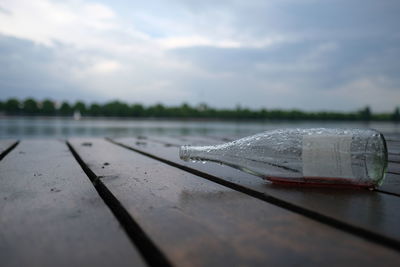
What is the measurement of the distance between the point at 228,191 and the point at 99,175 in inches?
16.2

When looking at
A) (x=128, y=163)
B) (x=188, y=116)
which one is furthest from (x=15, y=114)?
(x=128, y=163)

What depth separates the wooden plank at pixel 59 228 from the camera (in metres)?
0.35

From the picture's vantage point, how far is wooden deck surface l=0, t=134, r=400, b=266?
1.14ft

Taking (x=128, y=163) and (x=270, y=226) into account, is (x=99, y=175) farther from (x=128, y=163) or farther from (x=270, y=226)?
(x=270, y=226)

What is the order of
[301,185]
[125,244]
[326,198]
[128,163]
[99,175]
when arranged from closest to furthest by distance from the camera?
[125,244]
[326,198]
[301,185]
[99,175]
[128,163]

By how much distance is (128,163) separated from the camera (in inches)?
44.0

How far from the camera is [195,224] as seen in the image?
448 millimetres

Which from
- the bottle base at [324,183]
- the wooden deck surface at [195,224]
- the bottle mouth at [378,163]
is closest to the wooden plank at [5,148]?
the wooden deck surface at [195,224]

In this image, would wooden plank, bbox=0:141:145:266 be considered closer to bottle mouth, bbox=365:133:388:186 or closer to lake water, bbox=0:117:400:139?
bottle mouth, bbox=365:133:388:186

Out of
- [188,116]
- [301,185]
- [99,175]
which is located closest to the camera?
[301,185]

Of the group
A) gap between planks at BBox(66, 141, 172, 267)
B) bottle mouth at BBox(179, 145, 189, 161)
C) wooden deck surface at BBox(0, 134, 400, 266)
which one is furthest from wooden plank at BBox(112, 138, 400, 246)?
gap between planks at BBox(66, 141, 172, 267)

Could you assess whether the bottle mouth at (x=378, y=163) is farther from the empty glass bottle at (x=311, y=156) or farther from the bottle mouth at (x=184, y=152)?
the bottle mouth at (x=184, y=152)

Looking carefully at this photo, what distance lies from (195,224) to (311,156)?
1.09 feet

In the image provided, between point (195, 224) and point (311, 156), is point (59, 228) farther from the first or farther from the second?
point (311, 156)
